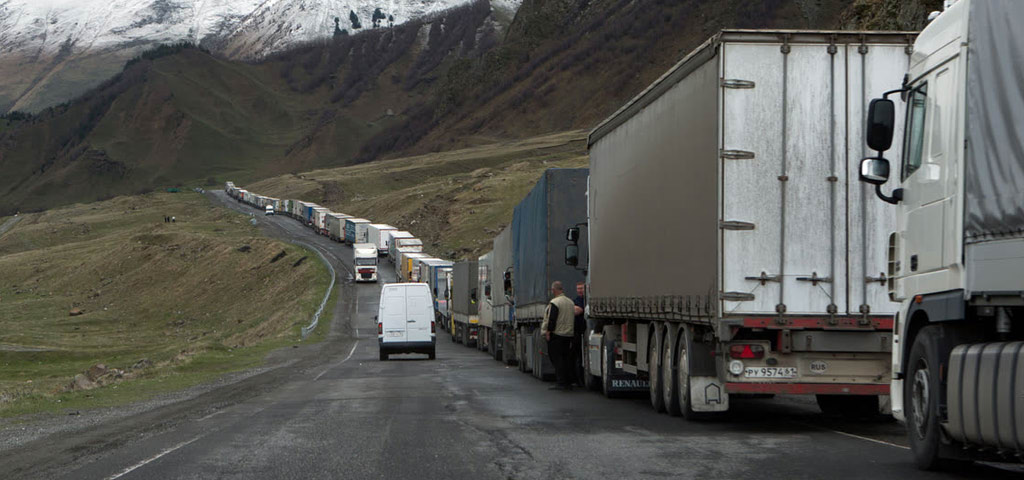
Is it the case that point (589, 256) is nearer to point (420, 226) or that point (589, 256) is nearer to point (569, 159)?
point (420, 226)

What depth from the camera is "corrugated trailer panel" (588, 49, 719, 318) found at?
13150 millimetres

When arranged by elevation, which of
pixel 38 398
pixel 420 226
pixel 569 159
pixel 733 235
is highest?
pixel 569 159

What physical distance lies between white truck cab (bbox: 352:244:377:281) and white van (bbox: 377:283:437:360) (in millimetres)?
45494

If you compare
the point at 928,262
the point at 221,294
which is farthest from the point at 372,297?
the point at 928,262

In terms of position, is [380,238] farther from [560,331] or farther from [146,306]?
[560,331]

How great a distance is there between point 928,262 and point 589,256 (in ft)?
36.5

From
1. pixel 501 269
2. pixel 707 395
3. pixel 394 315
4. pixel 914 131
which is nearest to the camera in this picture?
pixel 914 131

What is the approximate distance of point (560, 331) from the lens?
20609 mm

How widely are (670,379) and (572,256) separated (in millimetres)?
6410

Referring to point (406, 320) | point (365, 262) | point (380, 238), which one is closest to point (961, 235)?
point (406, 320)

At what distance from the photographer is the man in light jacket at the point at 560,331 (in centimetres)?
2052

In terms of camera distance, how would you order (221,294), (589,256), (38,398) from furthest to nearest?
(221,294) < (38,398) < (589,256)

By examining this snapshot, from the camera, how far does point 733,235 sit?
12711 mm

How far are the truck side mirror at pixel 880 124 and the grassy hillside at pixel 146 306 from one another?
1558cm
